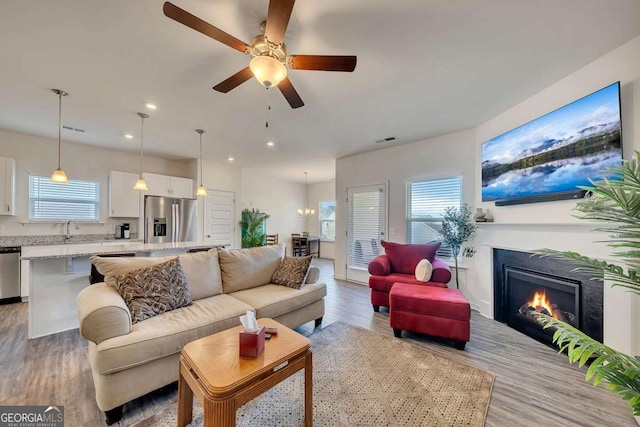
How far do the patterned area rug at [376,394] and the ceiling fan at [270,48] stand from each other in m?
2.22

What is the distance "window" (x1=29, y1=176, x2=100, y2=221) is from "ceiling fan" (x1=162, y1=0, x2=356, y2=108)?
4605 mm

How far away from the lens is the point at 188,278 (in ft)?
8.01

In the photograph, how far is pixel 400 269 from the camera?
369cm

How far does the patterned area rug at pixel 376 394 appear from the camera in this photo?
5.27 ft

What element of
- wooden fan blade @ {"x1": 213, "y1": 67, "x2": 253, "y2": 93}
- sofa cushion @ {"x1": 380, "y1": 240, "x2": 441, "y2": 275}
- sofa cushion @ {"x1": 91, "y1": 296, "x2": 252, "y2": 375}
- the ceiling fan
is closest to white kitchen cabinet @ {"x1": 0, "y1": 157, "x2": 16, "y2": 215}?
sofa cushion @ {"x1": 91, "y1": 296, "x2": 252, "y2": 375}

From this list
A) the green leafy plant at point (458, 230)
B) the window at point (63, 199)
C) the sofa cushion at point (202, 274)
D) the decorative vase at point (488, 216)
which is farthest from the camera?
the window at point (63, 199)

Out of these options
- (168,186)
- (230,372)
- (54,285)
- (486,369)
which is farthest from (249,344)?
(168,186)

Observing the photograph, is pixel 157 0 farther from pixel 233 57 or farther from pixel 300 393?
pixel 300 393

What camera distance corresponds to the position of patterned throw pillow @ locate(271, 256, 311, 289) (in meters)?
2.88

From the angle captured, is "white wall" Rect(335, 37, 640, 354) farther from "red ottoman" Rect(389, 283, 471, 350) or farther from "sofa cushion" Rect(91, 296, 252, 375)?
"sofa cushion" Rect(91, 296, 252, 375)

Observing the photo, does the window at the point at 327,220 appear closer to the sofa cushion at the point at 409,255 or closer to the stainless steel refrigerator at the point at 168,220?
the stainless steel refrigerator at the point at 168,220

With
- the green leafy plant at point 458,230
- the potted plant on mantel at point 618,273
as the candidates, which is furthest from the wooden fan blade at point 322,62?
the green leafy plant at point 458,230

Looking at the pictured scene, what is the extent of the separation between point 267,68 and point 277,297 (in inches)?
80.2

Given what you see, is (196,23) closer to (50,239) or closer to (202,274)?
(202,274)
